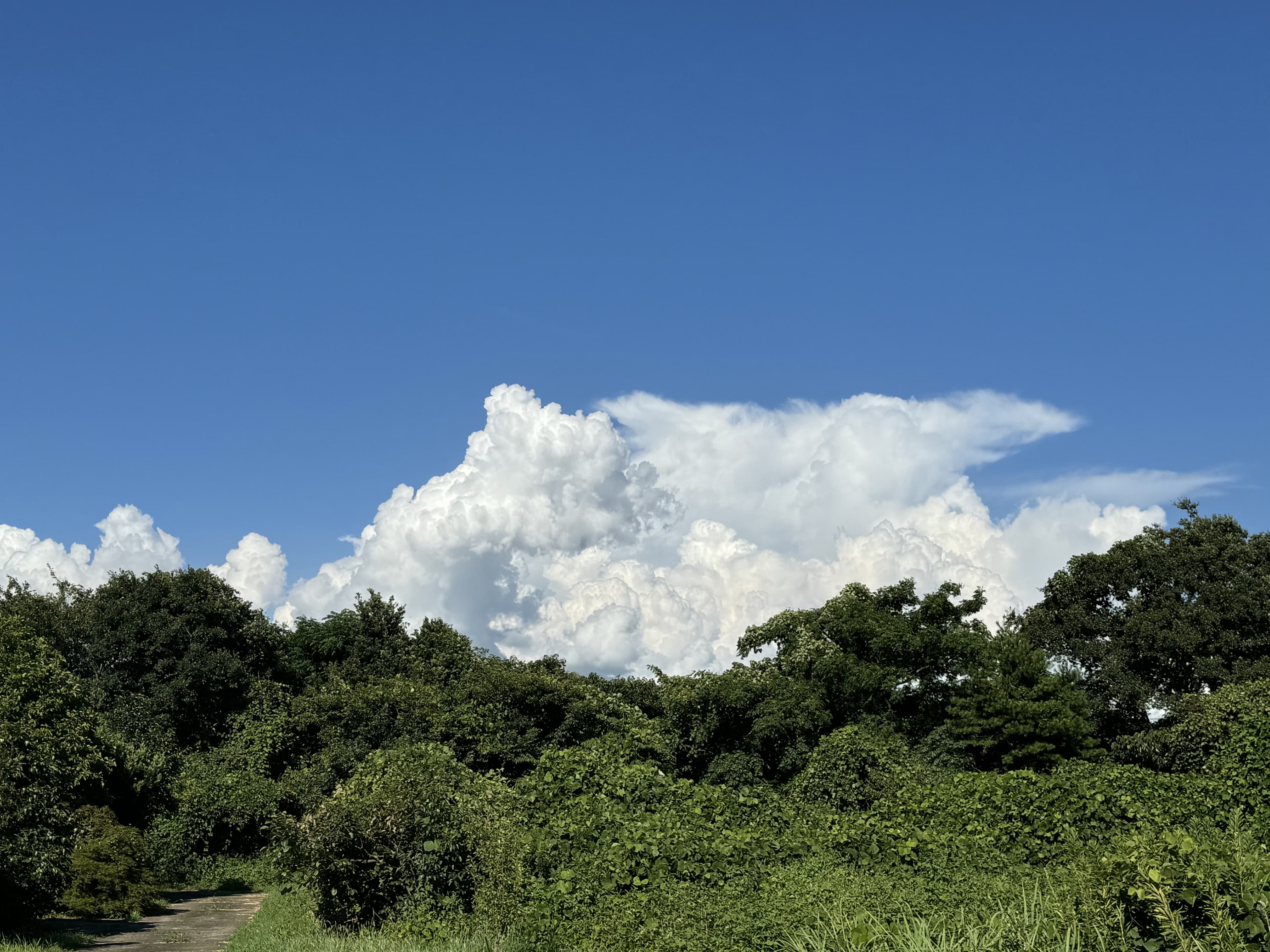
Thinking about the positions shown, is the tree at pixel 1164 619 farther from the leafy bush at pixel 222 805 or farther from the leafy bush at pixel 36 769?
the leafy bush at pixel 36 769

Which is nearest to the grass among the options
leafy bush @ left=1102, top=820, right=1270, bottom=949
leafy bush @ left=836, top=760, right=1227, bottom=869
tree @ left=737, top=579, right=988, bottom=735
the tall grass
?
leafy bush @ left=836, top=760, right=1227, bottom=869

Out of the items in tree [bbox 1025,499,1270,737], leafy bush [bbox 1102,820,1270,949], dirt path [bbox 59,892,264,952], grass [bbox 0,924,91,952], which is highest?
tree [bbox 1025,499,1270,737]

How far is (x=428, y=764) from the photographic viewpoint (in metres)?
17.8

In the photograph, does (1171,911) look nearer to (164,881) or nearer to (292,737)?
(164,881)

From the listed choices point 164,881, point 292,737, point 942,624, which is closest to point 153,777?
point 164,881

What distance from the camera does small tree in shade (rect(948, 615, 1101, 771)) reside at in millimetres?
29766

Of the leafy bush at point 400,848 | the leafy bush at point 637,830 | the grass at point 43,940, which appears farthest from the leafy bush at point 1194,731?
the grass at point 43,940

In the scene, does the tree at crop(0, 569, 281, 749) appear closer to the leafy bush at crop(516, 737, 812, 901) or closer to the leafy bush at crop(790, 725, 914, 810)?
the leafy bush at crop(790, 725, 914, 810)

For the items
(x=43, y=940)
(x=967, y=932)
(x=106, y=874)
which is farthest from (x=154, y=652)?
(x=967, y=932)

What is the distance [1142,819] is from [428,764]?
11.1 m

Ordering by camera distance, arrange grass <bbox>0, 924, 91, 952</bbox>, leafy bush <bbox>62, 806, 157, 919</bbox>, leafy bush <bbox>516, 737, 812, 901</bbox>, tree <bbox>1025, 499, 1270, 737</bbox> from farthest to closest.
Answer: tree <bbox>1025, 499, 1270, 737</bbox>
leafy bush <bbox>62, 806, 157, 919</bbox>
grass <bbox>0, 924, 91, 952</bbox>
leafy bush <bbox>516, 737, 812, 901</bbox>

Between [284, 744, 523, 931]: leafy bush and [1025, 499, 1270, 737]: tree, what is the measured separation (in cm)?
2469

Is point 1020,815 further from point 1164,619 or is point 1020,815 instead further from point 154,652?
point 154,652

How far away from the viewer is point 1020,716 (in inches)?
1184
